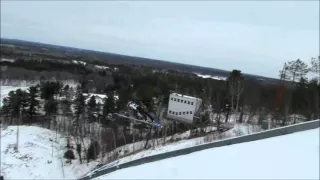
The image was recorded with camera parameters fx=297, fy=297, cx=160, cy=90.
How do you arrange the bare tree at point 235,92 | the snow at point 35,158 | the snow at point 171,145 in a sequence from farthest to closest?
the bare tree at point 235,92 < the snow at point 35,158 < the snow at point 171,145

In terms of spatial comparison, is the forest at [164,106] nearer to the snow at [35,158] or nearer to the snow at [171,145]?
the snow at [35,158]

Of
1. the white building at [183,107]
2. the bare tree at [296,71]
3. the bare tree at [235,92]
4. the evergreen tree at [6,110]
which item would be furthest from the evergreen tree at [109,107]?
the bare tree at [296,71]

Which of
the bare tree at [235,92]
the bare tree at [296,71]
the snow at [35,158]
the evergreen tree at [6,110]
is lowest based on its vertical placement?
the snow at [35,158]

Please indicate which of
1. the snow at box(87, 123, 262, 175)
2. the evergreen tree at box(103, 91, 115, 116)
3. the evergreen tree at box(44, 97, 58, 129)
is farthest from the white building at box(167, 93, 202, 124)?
the evergreen tree at box(44, 97, 58, 129)

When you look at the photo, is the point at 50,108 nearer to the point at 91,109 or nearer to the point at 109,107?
the point at 91,109

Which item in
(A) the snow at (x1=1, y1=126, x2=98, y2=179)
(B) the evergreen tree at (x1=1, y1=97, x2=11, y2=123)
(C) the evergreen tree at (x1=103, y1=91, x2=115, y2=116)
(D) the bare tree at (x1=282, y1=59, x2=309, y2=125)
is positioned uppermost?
(D) the bare tree at (x1=282, y1=59, x2=309, y2=125)

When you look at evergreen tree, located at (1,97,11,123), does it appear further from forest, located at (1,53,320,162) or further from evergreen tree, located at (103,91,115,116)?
evergreen tree, located at (103,91,115,116)

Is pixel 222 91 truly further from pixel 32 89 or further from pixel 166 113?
pixel 32 89

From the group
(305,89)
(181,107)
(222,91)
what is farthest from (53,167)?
(305,89)
